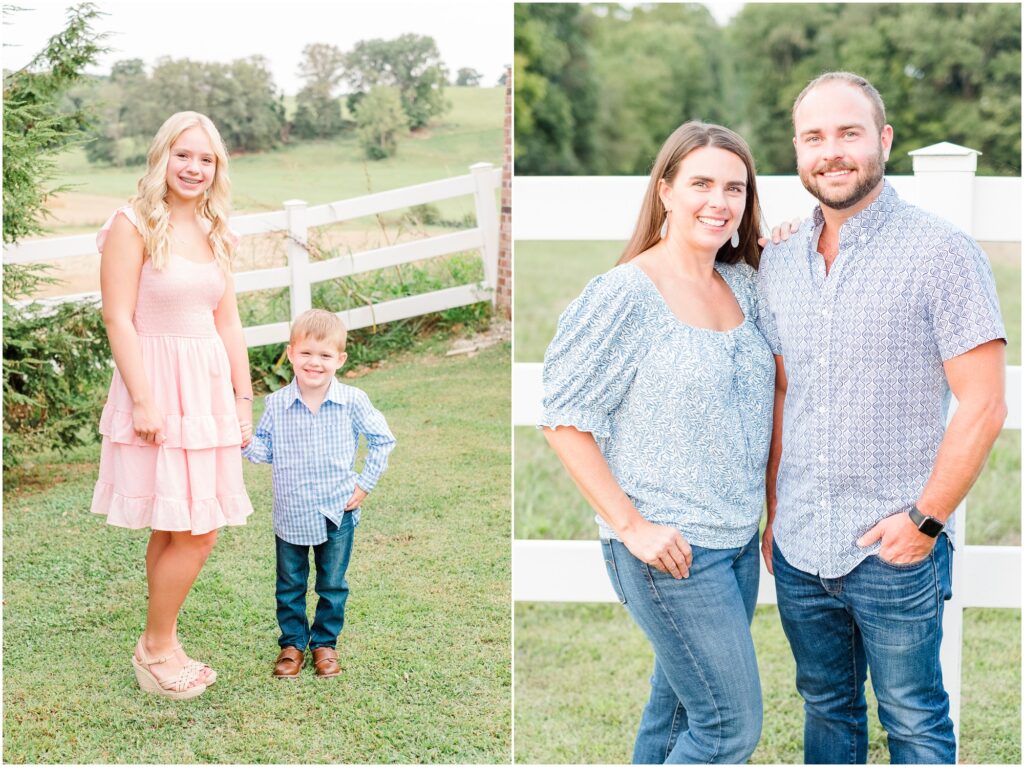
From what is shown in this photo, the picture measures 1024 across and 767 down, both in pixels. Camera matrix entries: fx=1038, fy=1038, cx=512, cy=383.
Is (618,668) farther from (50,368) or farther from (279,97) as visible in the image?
(279,97)

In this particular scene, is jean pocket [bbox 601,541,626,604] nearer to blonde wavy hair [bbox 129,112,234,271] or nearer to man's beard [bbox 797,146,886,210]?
man's beard [bbox 797,146,886,210]

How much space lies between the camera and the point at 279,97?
4.27 metres

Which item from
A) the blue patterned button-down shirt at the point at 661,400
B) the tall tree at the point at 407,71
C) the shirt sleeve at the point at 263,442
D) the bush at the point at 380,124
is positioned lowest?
the shirt sleeve at the point at 263,442

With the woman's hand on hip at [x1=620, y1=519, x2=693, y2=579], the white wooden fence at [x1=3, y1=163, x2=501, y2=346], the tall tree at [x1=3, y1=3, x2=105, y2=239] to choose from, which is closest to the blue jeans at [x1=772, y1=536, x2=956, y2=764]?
the woman's hand on hip at [x1=620, y1=519, x2=693, y2=579]

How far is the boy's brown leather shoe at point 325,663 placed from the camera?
3363mm

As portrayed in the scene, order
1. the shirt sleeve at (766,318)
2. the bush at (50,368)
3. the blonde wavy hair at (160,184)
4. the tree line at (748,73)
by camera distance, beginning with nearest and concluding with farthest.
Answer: the shirt sleeve at (766,318), the blonde wavy hair at (160,184), the bush at (50,368), the tree line at (748,73)

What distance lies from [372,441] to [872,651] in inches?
64.2

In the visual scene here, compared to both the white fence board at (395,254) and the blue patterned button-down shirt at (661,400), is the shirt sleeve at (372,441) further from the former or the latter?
the blue patterned button-down shirt at (661,400)

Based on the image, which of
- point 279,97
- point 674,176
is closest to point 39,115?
point 279,97

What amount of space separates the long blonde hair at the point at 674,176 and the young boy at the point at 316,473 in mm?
1120

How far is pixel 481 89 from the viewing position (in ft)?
12.8

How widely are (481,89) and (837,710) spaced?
8.15 ft

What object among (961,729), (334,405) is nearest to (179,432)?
(334,405)

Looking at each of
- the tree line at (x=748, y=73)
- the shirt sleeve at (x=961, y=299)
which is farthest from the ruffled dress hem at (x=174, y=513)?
the tree line at (x=748, y=73)
